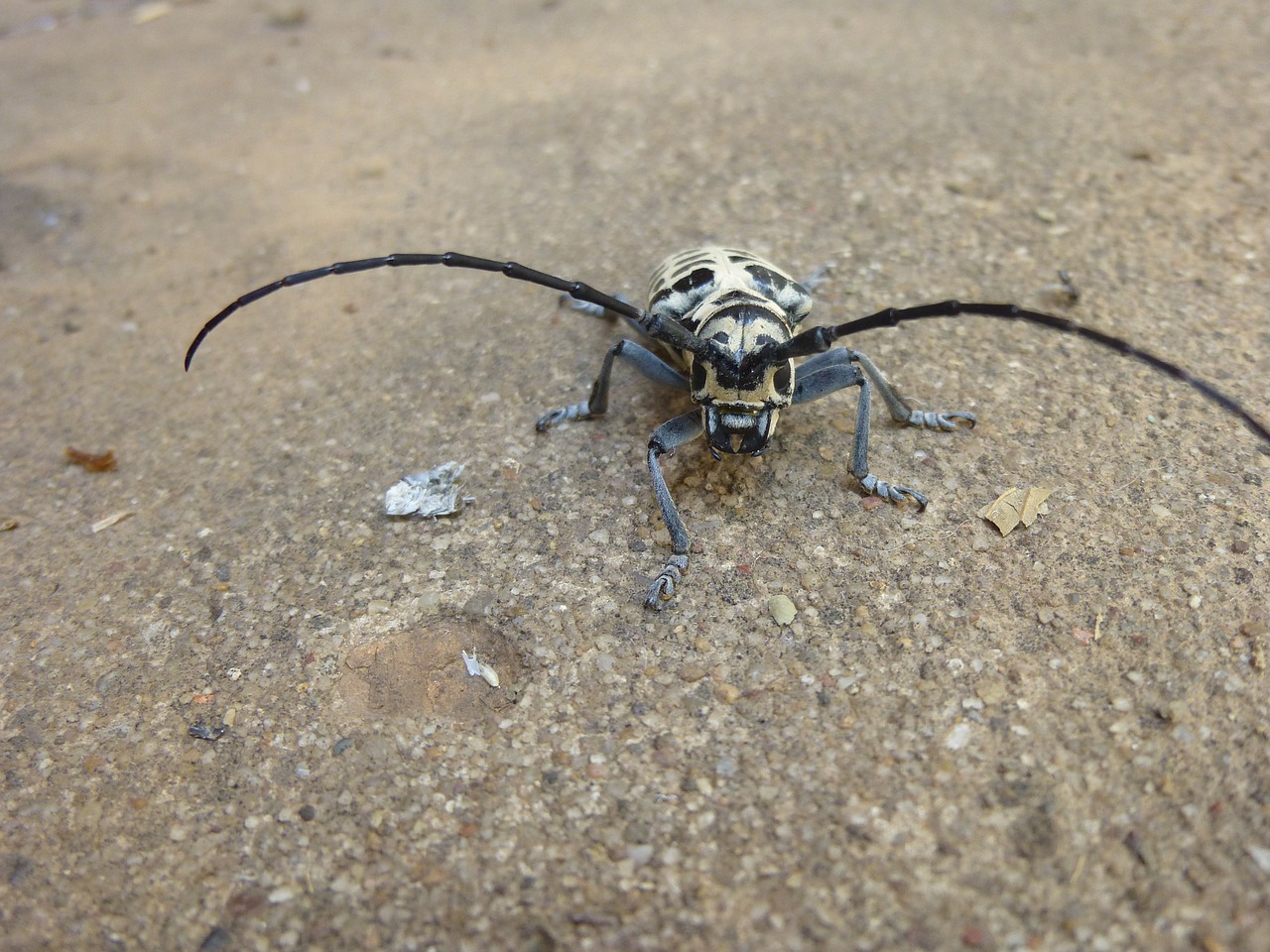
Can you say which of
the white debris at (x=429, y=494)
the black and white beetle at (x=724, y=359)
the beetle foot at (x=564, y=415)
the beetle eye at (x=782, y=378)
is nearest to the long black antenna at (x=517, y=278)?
the black and white beetle at (x=724, y=359)

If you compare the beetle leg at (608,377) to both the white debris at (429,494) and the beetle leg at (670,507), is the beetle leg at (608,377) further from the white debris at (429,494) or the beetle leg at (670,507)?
the white debris at (429,494)

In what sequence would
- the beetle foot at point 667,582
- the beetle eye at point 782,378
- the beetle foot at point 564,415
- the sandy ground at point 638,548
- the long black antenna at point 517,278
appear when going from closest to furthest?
the sandy ground at point 638,548, the long black antenna at point 517,278, the beetle foot at point 667,582, the beetle eye at point 782,378, the beetle foot at point 564,415

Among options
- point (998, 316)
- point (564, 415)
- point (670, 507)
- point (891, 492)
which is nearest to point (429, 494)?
point (564, 415)

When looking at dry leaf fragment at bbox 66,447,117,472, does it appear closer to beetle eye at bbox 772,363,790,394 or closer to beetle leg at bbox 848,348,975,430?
beetle eye at bbox 772,363,790,394

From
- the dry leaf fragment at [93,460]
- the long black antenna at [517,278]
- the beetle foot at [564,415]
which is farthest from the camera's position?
the dry leaf fragment at [93,460]

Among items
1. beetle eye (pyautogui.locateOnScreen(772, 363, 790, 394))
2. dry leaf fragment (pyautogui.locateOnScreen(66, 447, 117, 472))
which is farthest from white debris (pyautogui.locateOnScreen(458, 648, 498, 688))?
dry leaf fragment (pyautogui.locateOnScreen(66, 447, 117, 472))

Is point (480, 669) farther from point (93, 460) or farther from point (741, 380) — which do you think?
point (93, 460)
